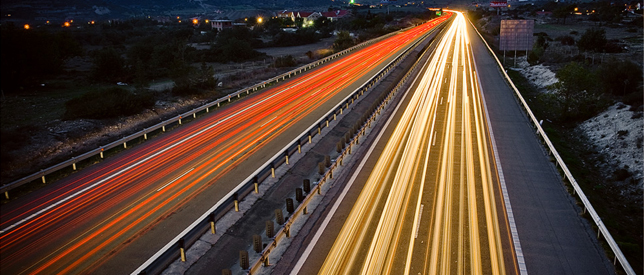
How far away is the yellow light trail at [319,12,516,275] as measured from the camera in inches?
437

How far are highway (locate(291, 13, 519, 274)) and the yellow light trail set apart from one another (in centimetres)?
3

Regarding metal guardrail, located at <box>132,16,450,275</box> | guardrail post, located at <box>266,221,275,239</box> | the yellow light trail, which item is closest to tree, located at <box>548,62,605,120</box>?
the yellow light trail

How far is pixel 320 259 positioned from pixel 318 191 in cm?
456

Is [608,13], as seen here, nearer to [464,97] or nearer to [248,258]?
[464,97]

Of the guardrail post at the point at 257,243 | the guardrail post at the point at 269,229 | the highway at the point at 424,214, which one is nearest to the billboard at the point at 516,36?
the highway at the point at 424,214

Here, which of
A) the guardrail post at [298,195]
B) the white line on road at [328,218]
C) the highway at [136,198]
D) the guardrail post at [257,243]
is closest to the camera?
the white line on road at [328,218]

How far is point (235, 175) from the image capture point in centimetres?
1783

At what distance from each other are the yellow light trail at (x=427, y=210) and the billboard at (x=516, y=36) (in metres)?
31.5

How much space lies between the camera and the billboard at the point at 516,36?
51.7 m

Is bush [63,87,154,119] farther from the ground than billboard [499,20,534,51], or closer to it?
closer to it

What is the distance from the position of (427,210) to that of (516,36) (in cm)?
4613

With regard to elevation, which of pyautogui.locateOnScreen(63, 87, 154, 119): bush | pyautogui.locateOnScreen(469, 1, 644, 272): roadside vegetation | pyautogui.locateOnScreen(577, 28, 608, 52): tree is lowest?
A: pyautogui.locateOnScreen(469, 1, 644, 272): roadside vegetation

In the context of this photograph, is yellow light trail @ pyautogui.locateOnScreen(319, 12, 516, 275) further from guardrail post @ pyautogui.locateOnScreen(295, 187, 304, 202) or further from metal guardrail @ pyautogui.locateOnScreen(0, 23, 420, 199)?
metal guardrail @ pyautogui.locateOnScreen(0, 23, 420, 199)

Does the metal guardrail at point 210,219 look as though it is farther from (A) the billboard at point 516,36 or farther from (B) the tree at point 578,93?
(A) the billboard at point 516,36
